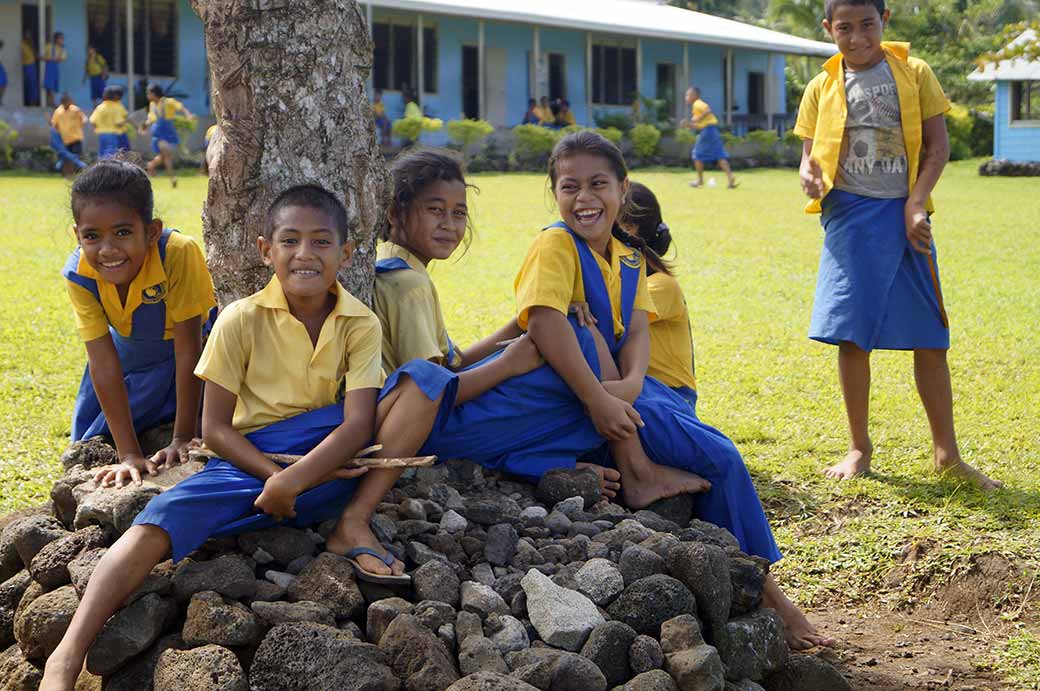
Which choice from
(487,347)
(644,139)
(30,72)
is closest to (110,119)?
(30,72)

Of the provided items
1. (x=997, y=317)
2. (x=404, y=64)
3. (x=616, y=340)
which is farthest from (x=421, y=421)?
(x=404, y=64)

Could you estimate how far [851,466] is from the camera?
198 inches

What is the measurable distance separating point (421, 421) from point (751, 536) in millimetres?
1151

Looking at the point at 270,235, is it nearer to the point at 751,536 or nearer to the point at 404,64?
the point at 751,536

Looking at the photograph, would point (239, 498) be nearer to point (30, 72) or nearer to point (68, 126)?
point (68, 126)

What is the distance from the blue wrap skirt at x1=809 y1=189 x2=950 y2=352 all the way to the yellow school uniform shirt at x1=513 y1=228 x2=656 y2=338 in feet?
3.76

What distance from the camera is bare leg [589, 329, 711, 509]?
380 centimetres

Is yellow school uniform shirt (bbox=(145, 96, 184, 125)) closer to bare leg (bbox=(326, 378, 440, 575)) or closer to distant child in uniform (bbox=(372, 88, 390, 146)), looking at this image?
distant child in uniform (bbox=(372, 88, 390, 146))

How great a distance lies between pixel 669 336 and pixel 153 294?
1884 mm

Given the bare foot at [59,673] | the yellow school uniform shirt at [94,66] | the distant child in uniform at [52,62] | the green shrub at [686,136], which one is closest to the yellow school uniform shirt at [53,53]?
the distant child in uniform at [52,62]

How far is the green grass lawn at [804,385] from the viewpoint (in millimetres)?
4211

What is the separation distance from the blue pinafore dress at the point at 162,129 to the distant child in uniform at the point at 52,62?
284 cm

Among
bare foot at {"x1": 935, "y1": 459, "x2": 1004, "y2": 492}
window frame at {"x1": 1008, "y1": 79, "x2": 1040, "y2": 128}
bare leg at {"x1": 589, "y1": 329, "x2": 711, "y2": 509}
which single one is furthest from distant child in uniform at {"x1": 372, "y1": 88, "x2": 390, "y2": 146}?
bare leg at {"x1": 589, "y1": 329, "x2": 711, "y2": 509}

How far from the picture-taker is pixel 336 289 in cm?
344
